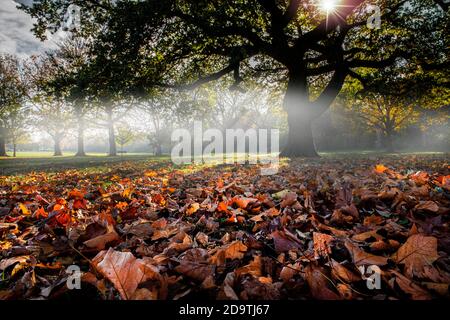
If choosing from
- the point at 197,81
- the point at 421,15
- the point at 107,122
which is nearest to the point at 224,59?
the point at 197,81

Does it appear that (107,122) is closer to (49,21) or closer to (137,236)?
(49,21)

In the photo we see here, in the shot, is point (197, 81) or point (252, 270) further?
point (197, 81)

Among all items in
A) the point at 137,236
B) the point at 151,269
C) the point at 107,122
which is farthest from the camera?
the point at 107,122

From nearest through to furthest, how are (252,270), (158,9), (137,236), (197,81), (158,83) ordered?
(252,270) < (137,236) < (158,9) < (158,83) < (197,81)

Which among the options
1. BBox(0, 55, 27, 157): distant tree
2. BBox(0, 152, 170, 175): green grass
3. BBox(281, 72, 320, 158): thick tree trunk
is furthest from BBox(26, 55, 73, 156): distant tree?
BBox(281, 72, 320, 158): thick tree trunk

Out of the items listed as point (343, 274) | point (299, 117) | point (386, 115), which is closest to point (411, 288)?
point (343, 274)

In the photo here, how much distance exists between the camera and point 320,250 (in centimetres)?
127

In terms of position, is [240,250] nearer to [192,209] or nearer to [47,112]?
[192,209]

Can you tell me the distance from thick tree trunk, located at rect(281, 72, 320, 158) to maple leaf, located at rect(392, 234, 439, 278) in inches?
452

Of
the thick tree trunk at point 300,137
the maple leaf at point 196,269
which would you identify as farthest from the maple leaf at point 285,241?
the thick tree trunk at point 300,137

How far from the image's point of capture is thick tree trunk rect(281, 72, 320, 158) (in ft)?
40.7

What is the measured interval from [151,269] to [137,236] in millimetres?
630

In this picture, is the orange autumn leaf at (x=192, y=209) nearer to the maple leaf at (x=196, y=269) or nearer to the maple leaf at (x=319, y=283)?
the maple leaf at (x=196, y=269)

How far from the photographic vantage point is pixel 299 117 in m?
13.0
